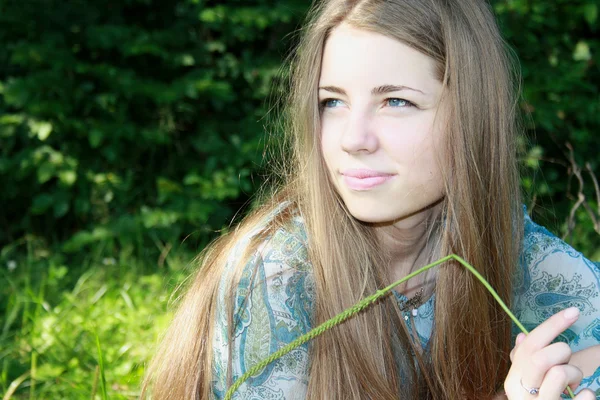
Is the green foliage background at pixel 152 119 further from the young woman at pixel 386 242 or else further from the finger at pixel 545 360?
the finger at pixel 545 360

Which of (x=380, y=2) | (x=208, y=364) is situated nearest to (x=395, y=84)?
(x=380, y=2)

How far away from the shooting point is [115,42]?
3.70 m

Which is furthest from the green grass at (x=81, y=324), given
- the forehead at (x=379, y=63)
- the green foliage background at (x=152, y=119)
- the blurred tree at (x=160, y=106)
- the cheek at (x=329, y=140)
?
the forehead at (x=379, y=63)

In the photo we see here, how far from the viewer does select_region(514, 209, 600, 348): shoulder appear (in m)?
1.82

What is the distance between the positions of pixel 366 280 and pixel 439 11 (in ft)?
1.95

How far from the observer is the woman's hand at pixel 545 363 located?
119 centimetres

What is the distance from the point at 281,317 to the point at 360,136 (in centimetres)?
43

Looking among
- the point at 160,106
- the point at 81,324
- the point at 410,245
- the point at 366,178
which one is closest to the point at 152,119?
the point at 160,106

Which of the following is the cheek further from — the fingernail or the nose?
the fingernail

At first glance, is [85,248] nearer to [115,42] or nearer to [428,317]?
[115,42]

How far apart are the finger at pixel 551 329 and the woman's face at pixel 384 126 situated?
0.46 m

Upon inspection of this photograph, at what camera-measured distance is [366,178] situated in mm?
1572

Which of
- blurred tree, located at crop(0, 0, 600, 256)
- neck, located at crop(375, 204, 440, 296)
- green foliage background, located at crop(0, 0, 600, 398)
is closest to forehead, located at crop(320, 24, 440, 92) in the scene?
neck, located at crop(375, 204, 440, 296)

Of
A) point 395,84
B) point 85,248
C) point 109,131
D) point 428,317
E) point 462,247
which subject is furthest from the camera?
point 85,248
